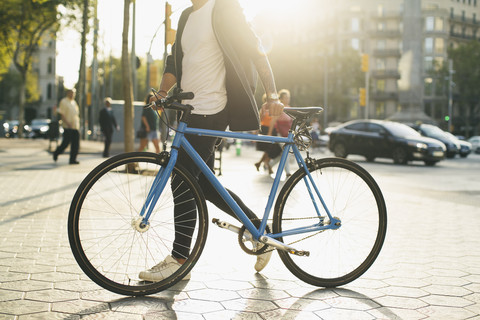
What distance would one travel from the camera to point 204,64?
4.07 meters

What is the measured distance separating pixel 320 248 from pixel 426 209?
5.23 metres

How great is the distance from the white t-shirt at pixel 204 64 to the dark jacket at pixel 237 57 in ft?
0.24

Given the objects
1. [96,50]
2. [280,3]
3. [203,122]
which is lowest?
[203,122]

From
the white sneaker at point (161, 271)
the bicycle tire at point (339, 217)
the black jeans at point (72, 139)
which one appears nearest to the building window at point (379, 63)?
the black jeans at point (72, 139)

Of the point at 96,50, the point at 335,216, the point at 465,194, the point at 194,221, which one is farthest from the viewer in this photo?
the point at 96,50

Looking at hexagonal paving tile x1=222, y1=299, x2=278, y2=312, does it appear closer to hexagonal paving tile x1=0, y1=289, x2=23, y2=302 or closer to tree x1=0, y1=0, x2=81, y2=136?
hexagonal paving tile x1=0, y1=289, x2=23, y2=302

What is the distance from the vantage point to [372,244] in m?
4.11

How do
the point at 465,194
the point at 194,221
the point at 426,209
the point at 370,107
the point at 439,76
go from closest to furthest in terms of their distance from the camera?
the point at 194,221
the point at 426,209
the point at 465,194
the point at 439,76
the point at 370,107

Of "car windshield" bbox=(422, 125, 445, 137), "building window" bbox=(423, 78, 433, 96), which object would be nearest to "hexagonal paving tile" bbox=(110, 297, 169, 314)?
"car windshield" bbox=(422, 125, 445, 137)

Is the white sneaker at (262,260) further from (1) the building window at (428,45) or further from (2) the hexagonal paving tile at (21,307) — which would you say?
(1) the building window at (428,45)

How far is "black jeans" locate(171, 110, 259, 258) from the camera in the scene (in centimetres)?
375

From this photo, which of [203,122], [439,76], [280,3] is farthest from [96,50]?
[280,3]

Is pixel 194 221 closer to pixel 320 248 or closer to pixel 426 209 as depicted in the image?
pixel 320 248

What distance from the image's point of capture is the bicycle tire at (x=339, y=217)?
395cm
